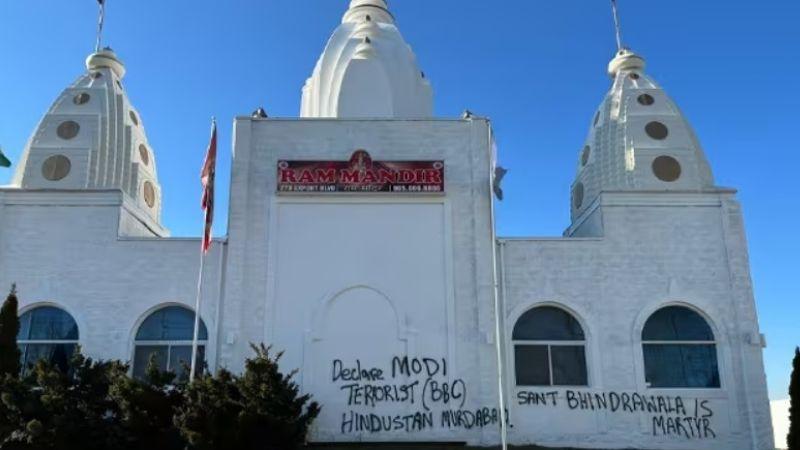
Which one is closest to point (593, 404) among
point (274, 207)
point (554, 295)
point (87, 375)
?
point (554, 295)

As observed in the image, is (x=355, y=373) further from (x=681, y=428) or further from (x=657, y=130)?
(x=657, y=130)

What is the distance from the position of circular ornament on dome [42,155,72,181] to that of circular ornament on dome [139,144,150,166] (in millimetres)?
3166

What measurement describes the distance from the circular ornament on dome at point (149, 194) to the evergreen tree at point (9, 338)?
24.8 feet

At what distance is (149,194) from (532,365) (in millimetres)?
15466

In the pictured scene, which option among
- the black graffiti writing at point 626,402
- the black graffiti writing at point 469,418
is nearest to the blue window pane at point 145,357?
the black graffiti writing at point 469,418

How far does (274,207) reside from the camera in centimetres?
2538

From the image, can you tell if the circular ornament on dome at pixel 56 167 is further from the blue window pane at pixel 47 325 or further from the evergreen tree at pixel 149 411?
the evergreen tree at pixel 149 411

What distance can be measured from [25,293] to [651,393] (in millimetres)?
19838

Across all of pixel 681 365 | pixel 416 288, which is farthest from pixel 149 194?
pixel 681 365

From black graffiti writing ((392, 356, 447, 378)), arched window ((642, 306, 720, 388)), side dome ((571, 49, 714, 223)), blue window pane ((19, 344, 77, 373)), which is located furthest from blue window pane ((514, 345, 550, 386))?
blue window pane ((19, 344, 77, 373))

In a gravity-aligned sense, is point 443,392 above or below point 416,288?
below

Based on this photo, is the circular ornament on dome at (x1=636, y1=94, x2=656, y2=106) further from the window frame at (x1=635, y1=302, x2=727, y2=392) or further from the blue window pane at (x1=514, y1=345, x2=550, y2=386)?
the blue window pane at (x1=514, y1=345, x2=550, y2=386)

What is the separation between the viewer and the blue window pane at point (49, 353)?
79.4 feet

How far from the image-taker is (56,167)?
26.4 meters
